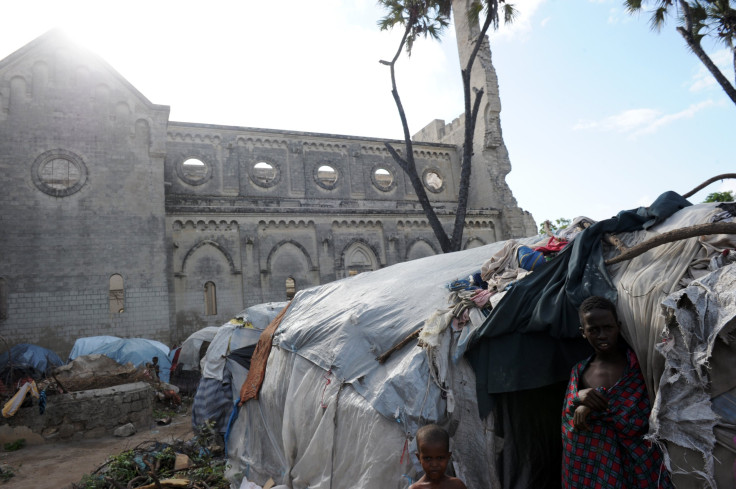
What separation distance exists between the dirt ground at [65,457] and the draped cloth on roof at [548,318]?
7373 millimetres

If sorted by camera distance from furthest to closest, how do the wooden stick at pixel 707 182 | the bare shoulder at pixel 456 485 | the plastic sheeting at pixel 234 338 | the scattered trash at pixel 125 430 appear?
the scattered trash at pixel 125 430, the plastic sheeting at pixel 234 338, the wooden stick at pixel 707 182, the bare shoulder at pixel 456 485

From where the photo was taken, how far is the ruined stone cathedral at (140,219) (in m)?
18.1

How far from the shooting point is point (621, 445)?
113 inches

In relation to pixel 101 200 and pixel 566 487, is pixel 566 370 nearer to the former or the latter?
pixel 566 487

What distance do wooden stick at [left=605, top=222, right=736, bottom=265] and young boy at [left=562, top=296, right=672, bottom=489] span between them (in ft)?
1.94

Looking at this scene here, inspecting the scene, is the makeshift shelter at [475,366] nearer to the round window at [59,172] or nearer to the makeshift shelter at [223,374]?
the makeshift shelter at [223,374]

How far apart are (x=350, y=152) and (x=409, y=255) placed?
28.2ft

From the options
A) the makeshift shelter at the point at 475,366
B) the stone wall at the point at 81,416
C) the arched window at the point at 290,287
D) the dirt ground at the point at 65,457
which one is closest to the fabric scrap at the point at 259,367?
the makeshift shelter at the point at 475,366

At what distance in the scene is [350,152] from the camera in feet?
97.7

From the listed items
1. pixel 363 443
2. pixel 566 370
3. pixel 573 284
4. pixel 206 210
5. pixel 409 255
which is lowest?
pixel 363 443

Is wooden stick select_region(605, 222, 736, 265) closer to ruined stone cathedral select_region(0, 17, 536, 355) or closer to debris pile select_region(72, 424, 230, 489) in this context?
debris pile select_region(72, 424, 230, 489)

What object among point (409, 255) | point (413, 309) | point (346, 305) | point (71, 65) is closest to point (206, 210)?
point (71, 65)

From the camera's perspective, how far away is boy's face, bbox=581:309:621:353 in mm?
2916

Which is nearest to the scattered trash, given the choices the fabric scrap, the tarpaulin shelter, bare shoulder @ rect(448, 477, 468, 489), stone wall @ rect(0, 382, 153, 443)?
stone wall @ rect(0, 382, 153, 443)
